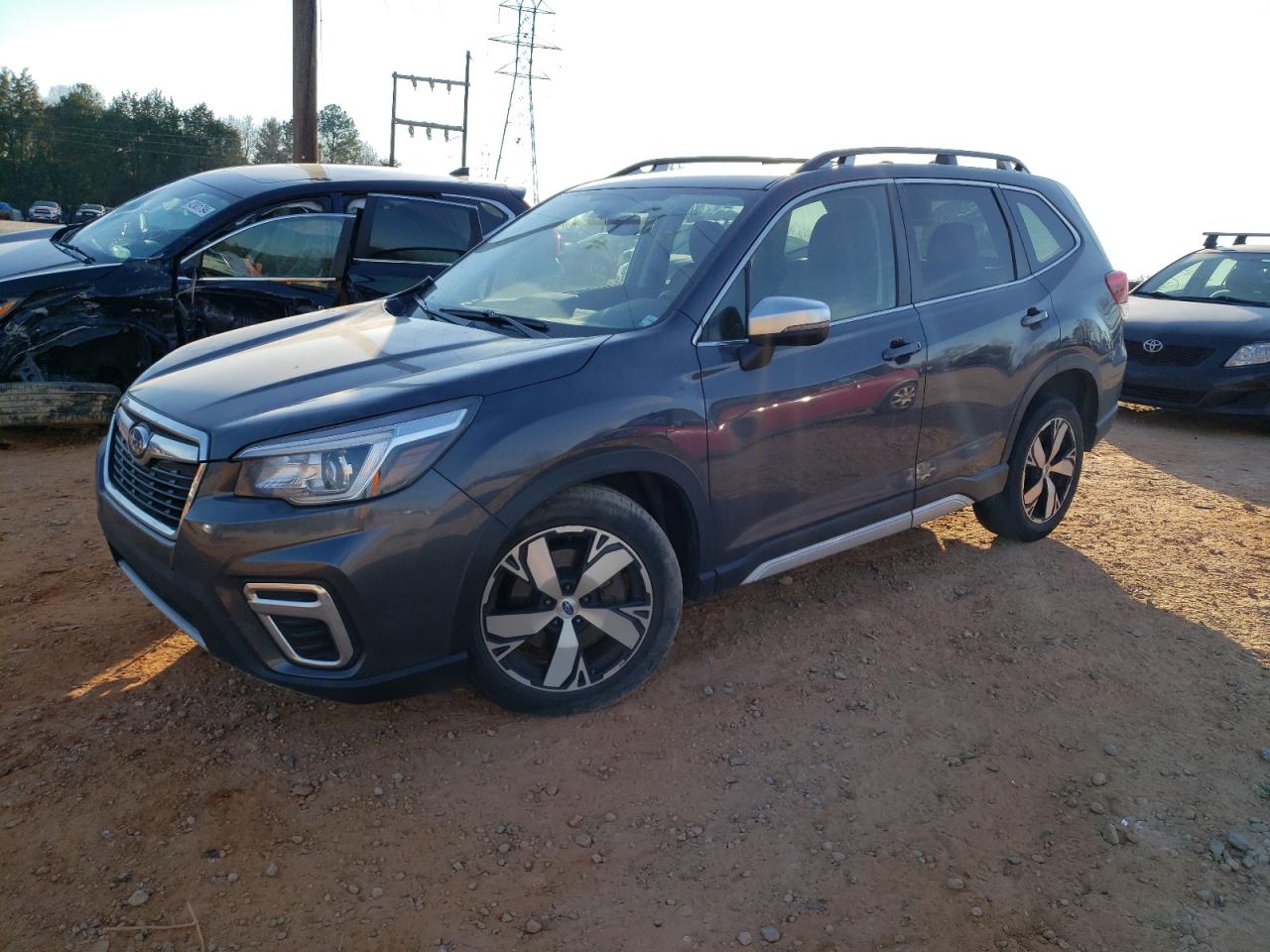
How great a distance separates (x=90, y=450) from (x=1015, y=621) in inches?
221

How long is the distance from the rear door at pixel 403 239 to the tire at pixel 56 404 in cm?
170

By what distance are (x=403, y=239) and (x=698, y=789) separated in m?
4.85

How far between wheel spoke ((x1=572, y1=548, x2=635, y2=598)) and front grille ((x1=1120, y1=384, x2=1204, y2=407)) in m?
6.88

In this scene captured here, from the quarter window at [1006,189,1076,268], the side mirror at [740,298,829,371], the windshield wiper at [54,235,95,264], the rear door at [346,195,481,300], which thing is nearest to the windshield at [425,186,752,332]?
the side mirror at [740,298,829,371]

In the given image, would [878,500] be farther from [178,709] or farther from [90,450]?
[90,450]

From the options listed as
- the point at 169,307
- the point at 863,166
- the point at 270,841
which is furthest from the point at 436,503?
the point at 169,307

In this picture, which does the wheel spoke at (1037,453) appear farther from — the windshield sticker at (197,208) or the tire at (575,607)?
the windshield sticker at (197,208)

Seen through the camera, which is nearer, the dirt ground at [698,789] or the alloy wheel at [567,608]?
the dirt ground at [698,789]

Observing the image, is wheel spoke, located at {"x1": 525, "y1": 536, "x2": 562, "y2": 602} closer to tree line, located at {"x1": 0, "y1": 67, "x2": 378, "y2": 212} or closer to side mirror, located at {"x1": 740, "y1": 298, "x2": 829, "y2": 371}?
side mirror, located at {"x1": 740, "y1": 298, "x2": 829, "y2": 371}

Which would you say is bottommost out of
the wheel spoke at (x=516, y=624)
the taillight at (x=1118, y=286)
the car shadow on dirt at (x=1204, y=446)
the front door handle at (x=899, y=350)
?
the car shadow on dirt at (x=1204, y=446)

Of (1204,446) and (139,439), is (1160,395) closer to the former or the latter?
(1204,446)

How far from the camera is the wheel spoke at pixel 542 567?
10.3 feet

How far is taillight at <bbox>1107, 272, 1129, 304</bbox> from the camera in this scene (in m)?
5.16

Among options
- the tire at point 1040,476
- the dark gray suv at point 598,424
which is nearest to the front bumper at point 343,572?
the dark gray suv at point 598,424
